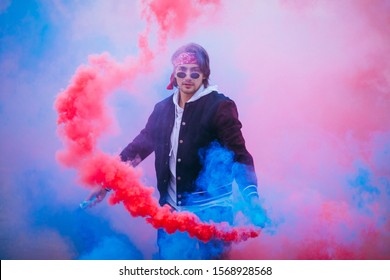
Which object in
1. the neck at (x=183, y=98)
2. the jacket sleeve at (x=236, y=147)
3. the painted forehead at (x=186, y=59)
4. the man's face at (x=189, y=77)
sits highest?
the painted forehead at (x=186, y=59)

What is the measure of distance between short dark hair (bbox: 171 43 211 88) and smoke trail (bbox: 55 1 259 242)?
0.14 m

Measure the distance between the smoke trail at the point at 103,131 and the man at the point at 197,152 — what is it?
0.25 ft

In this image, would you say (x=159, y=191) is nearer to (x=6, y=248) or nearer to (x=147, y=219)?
(x=147, y=219)

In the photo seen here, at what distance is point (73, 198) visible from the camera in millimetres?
3281

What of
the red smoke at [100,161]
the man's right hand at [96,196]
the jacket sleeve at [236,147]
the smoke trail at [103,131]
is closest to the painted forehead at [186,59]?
the smoke trail at [103,131]

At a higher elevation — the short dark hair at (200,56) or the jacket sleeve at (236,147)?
the short dark hair at (200,56)

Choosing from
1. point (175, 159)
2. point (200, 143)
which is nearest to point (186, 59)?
point (200, 143)

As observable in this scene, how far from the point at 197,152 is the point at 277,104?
26.0 inches

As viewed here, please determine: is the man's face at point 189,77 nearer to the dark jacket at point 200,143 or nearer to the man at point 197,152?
the man at point 197,152

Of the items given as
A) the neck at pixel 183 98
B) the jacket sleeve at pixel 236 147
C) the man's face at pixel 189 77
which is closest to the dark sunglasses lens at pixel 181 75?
the man's face at pixel 189 77

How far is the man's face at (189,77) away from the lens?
3176 mm

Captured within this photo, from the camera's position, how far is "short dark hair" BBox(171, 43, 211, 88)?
3197 mm

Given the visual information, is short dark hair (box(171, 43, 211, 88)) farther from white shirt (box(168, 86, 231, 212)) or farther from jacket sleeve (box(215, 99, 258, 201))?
jacket sleeve (box(215, 99, 258, 201))

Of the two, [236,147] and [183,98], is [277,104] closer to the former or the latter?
[236,147]
